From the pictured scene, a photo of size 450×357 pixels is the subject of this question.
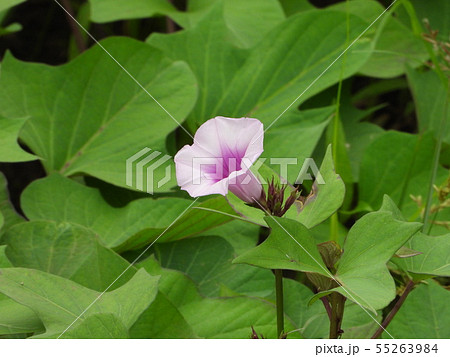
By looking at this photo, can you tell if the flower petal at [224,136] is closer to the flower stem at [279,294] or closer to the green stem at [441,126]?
the flower stem at [279,294]

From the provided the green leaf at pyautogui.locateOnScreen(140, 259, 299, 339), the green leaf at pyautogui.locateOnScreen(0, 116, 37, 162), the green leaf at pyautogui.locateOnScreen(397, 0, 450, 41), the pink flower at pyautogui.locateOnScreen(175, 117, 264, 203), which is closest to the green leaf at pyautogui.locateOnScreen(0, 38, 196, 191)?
the green leaf at pyautogui.locateOnScreen(0, 116, 37, 162)

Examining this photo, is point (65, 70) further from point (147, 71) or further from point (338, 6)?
point (338, 6)

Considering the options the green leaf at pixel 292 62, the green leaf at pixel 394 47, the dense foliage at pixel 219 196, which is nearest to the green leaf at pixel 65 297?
the dense foliage at pixel 219 196

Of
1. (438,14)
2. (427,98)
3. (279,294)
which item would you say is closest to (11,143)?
(279,294)

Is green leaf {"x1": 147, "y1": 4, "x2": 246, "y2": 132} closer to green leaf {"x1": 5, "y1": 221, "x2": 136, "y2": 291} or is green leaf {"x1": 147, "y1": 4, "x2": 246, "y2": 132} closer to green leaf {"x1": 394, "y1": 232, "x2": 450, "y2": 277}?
green leaf {"x1": 5, "y1": 221, "x2": 136, "y2": 291}

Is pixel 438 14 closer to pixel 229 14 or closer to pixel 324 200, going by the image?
pixel 229 14
